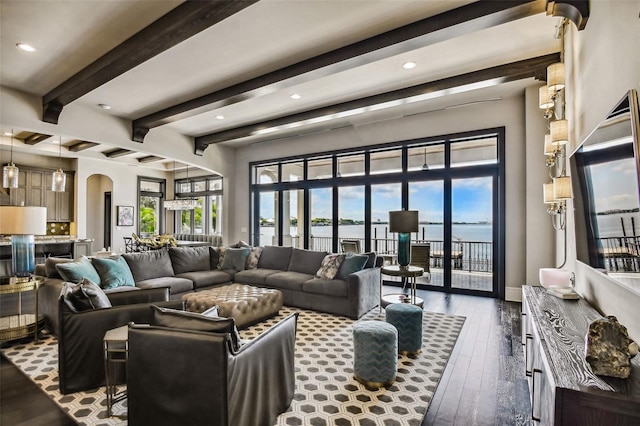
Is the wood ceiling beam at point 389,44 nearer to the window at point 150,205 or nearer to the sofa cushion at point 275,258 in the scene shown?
the sofa cushion at point 275,258

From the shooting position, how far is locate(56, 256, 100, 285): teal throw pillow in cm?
348

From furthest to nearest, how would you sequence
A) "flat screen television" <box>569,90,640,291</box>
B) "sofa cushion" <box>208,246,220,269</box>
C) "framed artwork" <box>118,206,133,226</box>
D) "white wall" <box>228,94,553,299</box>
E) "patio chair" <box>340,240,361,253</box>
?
"framed artwork" <box>118,206,133,226</box>, "patio chair" <box>340,240,361,253</box>, "sofa cushion" <box>208,246,220,269</box>, "white wall" <box>228,94,553,299</box>, "flat screen television" <box>569,90,640,291</box>

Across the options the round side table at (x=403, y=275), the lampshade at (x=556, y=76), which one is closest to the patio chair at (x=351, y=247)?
the round side table at (x=403, y=275)

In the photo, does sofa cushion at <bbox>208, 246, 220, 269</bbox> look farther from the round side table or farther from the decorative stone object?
the decorative stone object

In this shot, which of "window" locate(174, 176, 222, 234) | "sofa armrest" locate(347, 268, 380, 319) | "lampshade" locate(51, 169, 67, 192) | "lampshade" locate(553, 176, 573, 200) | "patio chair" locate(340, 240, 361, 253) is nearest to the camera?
"lampshade" locate(553, 176, 573, 200)

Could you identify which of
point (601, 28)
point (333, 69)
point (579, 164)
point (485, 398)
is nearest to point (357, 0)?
point (333, 69)

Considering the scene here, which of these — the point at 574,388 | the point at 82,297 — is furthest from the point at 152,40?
the point at 574,388

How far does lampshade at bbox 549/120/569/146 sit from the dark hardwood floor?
2175mm

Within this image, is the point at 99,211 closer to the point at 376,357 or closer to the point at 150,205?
the point at 150,205

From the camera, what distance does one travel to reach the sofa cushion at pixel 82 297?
246 centimetres

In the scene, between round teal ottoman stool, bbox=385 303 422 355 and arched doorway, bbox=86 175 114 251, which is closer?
round teal ottoman stool, bbox=385 303 422 355

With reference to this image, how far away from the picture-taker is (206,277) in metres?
5.03

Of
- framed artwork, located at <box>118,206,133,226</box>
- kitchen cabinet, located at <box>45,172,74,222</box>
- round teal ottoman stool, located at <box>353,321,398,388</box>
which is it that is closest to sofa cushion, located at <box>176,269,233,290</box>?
round teal ottoman stool, located at <box>353,321,398,388</box>

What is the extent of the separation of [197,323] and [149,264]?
3538 mm
